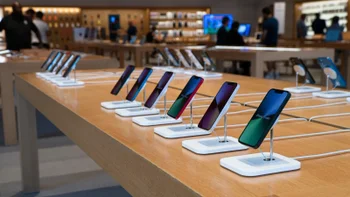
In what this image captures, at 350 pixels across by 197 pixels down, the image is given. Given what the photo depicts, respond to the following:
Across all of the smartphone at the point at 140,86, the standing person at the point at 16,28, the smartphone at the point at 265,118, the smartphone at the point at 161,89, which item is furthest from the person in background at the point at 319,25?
the smartphone at the point at 265,118

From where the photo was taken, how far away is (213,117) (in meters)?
1.42

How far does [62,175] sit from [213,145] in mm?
2578

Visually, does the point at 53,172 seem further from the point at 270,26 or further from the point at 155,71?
the point at 270,26

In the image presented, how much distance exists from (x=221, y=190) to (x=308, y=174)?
0.25 meters

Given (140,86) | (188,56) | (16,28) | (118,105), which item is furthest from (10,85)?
(140,86)

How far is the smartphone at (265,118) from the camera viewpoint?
122 centimetres

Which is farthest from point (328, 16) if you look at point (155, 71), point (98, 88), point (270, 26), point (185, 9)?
point (98, 88)

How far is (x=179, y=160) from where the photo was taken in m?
1.34

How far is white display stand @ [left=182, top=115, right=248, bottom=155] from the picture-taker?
1.39 metres

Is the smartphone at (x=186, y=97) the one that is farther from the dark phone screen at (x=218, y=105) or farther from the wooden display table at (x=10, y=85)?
the wooden display table at (x=10, y=85)

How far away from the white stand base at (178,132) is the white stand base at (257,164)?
318 mm

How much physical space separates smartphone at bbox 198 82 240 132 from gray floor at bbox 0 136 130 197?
6.56 ft

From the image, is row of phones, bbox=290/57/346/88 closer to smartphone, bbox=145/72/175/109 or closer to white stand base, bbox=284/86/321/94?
white stand base, bbox=284/86/321/94

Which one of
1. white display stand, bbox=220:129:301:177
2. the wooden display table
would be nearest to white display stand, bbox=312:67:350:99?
white display stand, bbox=220:129:301:177
